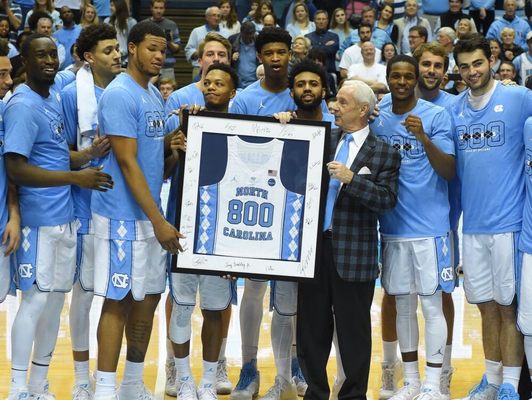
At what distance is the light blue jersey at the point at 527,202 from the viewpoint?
5.84 meters

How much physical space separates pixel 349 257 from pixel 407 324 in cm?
72

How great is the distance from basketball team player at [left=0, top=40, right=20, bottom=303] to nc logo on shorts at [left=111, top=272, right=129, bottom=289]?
1.88ft

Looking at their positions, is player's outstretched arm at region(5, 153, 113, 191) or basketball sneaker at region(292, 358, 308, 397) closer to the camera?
player's outstretched arm at region(5, 153, 113, 191)

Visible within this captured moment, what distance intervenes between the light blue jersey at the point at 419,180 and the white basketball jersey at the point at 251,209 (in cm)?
68

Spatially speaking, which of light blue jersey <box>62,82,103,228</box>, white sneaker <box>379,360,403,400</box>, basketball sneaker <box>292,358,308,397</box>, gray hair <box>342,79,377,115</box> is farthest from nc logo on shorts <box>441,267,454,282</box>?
light blue jersey <box>62,82,103,228</box>

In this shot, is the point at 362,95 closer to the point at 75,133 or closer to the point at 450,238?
the point at 450,238

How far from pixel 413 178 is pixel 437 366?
3.81 feet

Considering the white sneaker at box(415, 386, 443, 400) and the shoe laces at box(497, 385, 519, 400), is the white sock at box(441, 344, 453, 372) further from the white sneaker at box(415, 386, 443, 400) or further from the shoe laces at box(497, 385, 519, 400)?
the shoe laces at box(497, 385, 519, 400)

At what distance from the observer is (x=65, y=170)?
5883mm

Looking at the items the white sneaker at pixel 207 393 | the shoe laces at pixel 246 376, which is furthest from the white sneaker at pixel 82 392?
the shoe laces at pixel 246 376

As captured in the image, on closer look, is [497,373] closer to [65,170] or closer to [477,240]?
[477,240]

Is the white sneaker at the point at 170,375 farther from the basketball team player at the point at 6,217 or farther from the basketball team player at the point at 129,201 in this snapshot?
the basketball team player at the point at 6,217

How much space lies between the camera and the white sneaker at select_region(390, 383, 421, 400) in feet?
20.5

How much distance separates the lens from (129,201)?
19.0 feet
